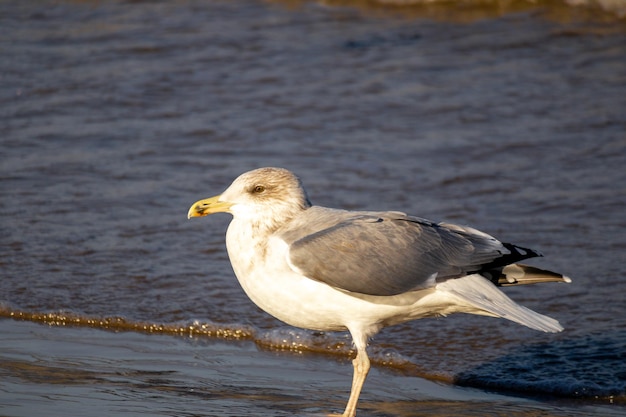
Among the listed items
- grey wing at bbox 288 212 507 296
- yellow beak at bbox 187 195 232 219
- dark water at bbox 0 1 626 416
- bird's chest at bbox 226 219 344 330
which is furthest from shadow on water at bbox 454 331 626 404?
yellow beak at bbox 187 195 232 219

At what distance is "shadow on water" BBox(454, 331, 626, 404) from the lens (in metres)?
A: 5.58

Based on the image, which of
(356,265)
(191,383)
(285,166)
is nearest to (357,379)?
(356,265)

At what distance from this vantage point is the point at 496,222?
798 centimetres

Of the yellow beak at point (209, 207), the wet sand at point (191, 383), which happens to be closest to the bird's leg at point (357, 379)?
the wet sand at point (191, 383)

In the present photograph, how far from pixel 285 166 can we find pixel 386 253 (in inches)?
162

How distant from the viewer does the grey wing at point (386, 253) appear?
4910 mm

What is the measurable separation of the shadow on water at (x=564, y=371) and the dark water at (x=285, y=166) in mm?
16

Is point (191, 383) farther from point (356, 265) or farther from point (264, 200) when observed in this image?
point (356, 265)

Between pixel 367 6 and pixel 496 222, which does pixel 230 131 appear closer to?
pixel 496 222

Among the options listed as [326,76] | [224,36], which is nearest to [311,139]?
[326,76]

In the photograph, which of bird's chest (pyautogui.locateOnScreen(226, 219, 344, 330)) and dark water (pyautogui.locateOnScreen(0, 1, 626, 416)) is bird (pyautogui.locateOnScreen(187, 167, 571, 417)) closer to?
bird's chest (pyautogui.locateOnScreen(226, 219, 344, 330))

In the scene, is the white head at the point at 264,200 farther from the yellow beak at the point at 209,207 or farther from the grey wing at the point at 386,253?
the grey wing at the point at 386,253

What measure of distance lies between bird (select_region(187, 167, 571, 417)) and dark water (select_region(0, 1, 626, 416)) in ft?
1.73

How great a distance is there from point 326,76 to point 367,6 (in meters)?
3.11
